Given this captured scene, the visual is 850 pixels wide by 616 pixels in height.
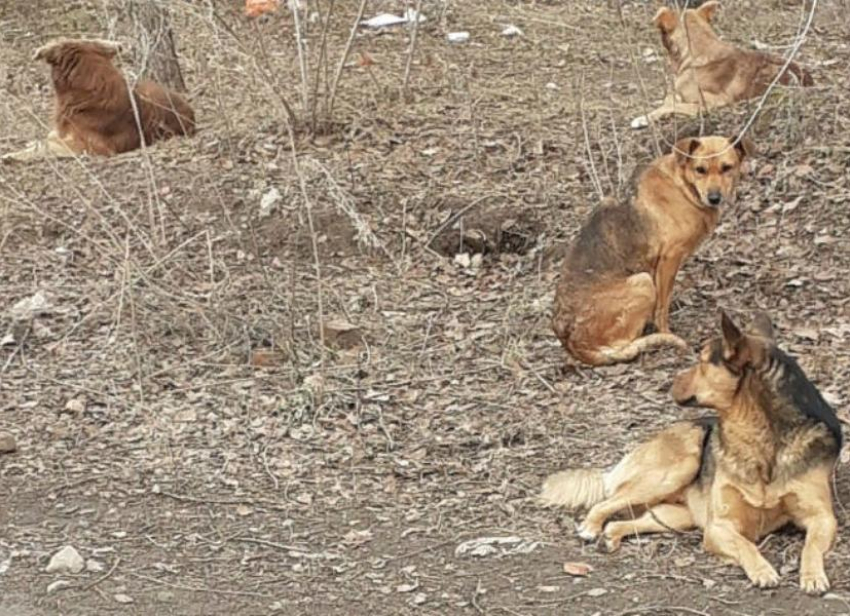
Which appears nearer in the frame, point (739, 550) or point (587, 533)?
point (739, 550)

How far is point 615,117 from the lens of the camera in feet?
35.9

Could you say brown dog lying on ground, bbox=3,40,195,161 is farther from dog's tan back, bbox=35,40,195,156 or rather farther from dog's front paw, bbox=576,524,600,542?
dog's front paw, bbox=576,524,600,542

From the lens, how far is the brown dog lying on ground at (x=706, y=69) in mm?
10812

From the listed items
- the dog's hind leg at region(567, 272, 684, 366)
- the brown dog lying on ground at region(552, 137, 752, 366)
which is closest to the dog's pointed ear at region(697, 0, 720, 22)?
the brown dog lying on ground at region(552, 137, 752, 366)

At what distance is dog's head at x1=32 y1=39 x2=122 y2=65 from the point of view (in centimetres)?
1202

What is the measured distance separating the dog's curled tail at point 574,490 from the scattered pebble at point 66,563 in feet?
6.35

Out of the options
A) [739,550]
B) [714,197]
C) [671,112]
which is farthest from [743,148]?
[739,550]

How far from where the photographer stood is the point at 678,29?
37.9 feet

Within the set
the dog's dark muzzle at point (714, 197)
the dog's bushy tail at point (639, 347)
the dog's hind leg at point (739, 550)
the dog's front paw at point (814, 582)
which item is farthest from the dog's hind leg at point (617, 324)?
the dog's front paw at point (814, 582)

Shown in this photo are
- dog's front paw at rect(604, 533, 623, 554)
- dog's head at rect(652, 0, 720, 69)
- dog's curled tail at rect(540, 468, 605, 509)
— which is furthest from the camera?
dog's head at rect(652, 0, 720, 69)

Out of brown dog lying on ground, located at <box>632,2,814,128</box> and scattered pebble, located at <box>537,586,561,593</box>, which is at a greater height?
scattered pebble, located at <box>537,586,561,593</box>

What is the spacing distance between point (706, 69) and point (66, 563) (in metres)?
6.64

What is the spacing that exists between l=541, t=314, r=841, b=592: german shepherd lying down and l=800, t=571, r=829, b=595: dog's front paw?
0.13 metres

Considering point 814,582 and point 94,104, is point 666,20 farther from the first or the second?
point 814,582
